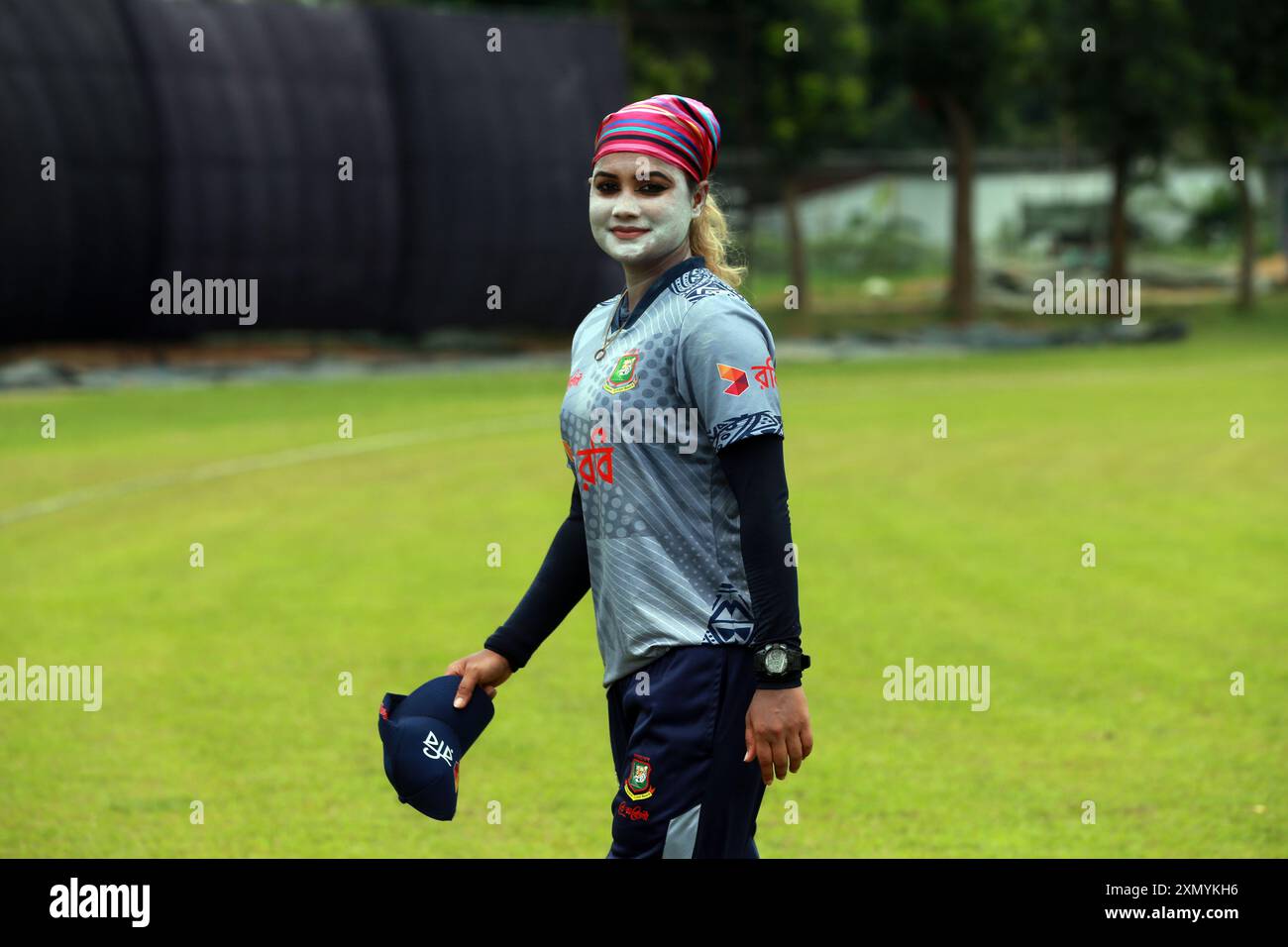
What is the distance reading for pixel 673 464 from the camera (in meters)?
4.17

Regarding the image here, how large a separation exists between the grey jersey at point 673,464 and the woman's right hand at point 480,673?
18.8 inches

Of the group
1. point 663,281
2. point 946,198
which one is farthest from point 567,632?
point 946,198

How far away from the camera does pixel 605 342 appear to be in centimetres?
442

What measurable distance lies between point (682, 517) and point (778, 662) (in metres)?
0.41

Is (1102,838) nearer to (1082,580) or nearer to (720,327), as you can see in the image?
(720,327)

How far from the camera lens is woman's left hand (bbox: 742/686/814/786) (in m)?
4.04

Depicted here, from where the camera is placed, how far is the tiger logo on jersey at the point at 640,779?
13.5 ft

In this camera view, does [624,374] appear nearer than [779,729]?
No
